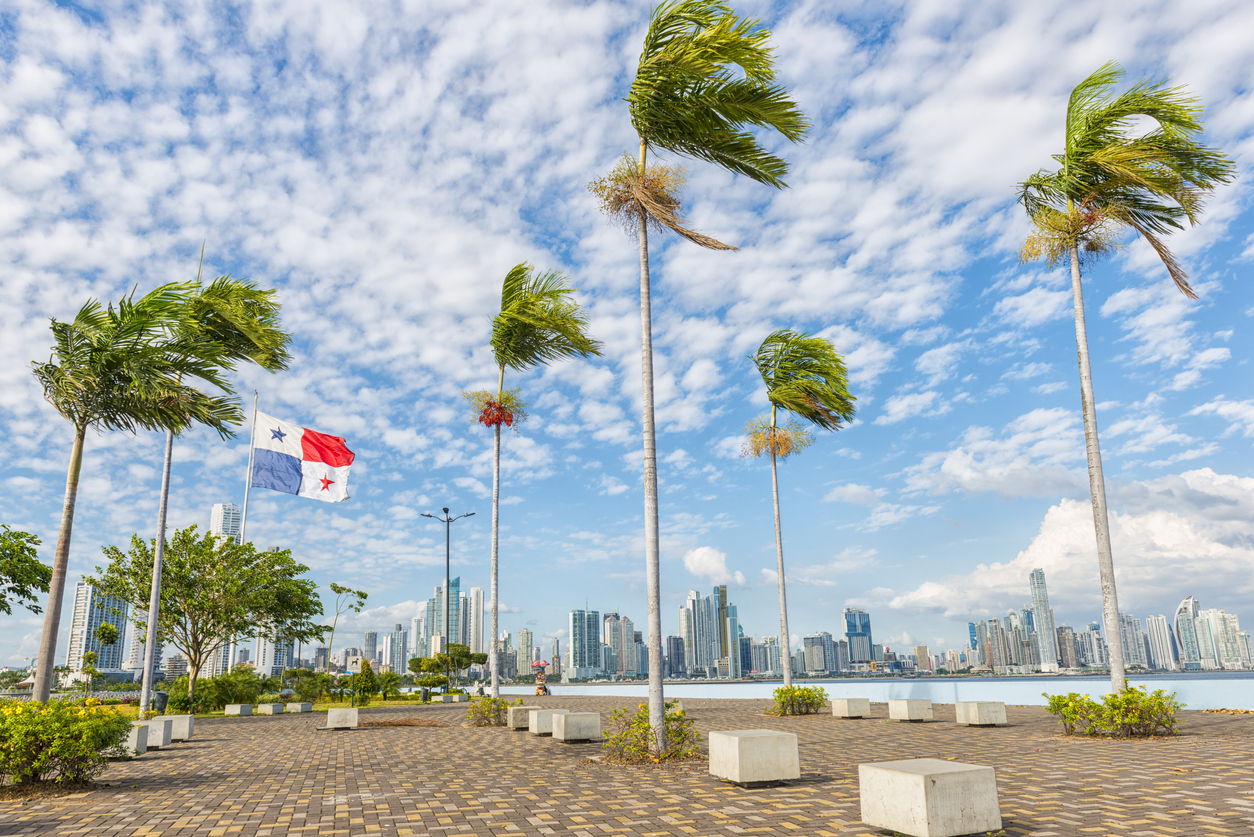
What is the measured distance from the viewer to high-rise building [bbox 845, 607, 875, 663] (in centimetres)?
11450

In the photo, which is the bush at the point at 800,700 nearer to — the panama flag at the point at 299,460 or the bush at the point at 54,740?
the bush at the point at 54,740

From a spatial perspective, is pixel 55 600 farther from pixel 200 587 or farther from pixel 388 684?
pixel 388 684

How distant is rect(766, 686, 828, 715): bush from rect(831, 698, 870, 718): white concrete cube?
1353mm

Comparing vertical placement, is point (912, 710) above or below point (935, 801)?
below

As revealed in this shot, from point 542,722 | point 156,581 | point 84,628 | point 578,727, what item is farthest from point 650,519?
point 84,628

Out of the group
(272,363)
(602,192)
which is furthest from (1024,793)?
(272,363)

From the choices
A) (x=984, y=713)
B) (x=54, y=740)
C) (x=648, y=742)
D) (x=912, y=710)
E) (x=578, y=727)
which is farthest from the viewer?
(x=912, y=710)

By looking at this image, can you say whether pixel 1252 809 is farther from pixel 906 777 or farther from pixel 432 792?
pixel 432 792

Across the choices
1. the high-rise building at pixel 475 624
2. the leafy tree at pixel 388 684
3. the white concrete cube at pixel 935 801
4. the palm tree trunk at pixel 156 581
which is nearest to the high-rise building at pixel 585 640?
the high-rise building at pixel 475 624

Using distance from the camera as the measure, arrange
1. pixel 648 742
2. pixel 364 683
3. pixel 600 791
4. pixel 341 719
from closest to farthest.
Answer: pixel 600 791, pixel 648 742, pixel 341 719, pixel 364 683

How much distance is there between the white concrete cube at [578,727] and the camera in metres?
12.9

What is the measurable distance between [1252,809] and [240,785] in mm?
10694

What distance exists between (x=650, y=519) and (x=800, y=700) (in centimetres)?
1053

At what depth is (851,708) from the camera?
55.5 ft
